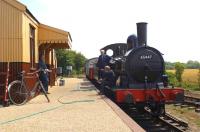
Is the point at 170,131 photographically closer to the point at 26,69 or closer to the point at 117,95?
the point at 117,95

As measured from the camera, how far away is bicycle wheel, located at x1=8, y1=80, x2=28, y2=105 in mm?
15353

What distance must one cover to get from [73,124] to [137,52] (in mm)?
5725

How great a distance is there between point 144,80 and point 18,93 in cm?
438

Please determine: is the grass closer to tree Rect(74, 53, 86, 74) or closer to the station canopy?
the station canopy

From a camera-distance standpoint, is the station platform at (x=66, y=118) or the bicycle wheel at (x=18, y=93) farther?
the bicycle wheel at (x=18, y=93)

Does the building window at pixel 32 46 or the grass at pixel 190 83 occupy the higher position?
the building window at pixel 32 46

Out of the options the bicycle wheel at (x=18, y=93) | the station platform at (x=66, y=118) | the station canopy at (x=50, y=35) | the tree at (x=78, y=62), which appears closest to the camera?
the station platform at (x=66, y=118)

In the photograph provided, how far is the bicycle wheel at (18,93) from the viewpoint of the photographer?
15353mm

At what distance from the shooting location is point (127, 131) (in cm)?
944

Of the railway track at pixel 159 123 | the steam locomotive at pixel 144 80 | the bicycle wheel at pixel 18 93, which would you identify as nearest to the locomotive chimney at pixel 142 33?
the steam locomotive at pixel 144 80

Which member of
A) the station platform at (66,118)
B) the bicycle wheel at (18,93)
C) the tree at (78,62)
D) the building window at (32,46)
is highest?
the tree at (78,62)

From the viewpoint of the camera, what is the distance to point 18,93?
50.6 feet

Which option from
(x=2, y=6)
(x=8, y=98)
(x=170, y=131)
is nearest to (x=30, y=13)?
(x=2, y=6)

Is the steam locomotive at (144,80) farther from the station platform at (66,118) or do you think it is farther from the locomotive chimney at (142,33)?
the station platform at (66,118)
